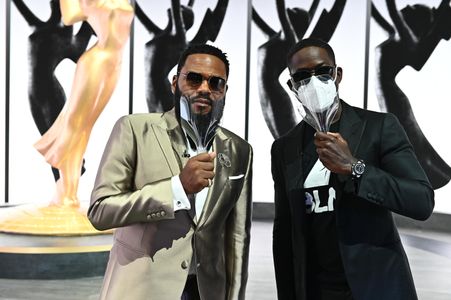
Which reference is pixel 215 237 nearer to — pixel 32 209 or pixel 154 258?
pixel 154 258

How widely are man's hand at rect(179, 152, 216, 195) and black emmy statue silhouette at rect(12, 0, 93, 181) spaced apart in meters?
6.82

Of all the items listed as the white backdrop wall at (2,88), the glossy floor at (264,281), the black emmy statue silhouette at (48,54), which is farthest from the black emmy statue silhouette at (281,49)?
the white backdrop wall at (2,88)

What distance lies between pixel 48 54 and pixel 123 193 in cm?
686

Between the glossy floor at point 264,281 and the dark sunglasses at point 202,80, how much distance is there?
2.85 meters

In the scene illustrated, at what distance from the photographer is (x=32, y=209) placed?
5559mm

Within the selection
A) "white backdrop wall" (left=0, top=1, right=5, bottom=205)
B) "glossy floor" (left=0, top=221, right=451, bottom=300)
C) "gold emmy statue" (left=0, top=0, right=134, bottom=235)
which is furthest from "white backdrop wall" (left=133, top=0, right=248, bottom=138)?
"gold emmy statue" (left=0, top=0, right=134, bottom=235)

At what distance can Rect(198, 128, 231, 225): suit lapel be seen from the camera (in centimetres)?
157

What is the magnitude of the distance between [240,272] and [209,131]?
0.45 m

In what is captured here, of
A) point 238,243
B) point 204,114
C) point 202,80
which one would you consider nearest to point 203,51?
point 202,80

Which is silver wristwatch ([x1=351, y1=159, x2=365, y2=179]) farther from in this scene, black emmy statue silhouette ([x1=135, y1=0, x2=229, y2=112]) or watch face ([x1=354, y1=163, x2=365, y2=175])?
black emmy statue silhouette ([x1=135, y1=0, x2=229, y2=112])

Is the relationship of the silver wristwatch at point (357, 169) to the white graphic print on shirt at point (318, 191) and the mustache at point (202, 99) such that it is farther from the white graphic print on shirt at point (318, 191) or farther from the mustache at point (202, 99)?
the mustache at point (202, 99)

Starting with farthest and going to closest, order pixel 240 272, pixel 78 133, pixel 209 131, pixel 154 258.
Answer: pixel 78 133 → pixel 240 272 → pixel 154 258 → pixel 209 131

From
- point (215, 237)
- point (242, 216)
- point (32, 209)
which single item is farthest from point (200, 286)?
point (32, 209)

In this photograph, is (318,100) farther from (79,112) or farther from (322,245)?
(79,112)
